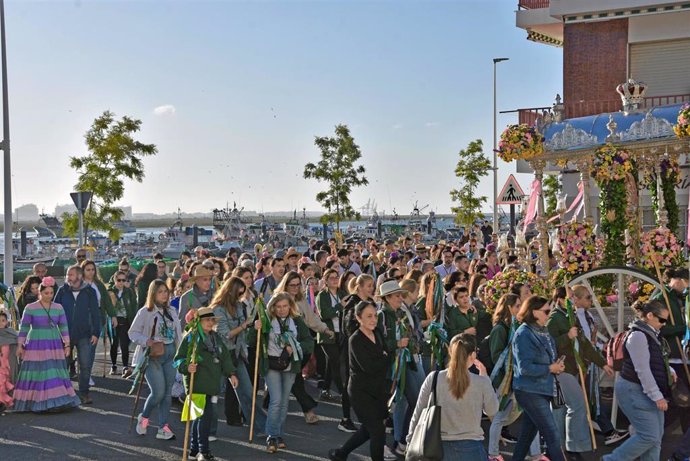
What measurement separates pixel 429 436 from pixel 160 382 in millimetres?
4399

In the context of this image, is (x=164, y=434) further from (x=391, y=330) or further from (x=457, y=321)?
(x=457, y=321)

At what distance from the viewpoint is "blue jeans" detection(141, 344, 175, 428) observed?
32.2 ft

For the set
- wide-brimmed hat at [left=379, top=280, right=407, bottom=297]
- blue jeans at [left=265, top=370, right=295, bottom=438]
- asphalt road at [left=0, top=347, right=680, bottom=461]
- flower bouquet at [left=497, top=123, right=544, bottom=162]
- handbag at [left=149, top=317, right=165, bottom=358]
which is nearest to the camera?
wide-brimmed hat at [left=379, top=280, right=407, bottom=297]

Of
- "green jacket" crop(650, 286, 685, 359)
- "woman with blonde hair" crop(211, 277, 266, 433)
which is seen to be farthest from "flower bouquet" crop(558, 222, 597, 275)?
"woman with blonde hair" crop(211, 277, 266, 433)

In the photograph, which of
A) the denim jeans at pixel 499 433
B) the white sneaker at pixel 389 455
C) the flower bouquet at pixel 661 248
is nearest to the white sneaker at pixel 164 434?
the white sneaker at pixel 389 455

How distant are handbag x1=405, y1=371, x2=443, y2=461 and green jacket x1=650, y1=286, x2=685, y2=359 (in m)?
3.87

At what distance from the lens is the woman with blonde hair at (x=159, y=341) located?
32.3 feet

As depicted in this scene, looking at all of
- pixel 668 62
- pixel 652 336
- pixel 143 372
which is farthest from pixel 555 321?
pixel 668 62

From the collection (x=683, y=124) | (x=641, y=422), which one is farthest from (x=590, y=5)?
(x=641, y=422)

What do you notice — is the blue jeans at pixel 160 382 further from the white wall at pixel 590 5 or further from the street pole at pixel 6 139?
the white wall at pixel 590 5

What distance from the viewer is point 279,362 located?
30.4 feet

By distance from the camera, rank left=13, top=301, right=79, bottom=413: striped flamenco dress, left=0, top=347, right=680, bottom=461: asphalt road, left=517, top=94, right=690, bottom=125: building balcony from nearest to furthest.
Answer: left=0, top=347, right=680, bottom=461: asphalt road → left=13, top=301, right=79, bottom=413: striped flamenco dress → left=517, top=94, right=690, bottom=125: building balcony

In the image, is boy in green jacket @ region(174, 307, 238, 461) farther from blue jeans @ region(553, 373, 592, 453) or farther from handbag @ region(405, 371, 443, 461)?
blue jeans @ region(553, 373, 592, 453)

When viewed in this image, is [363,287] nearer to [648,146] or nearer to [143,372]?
[143,372]
